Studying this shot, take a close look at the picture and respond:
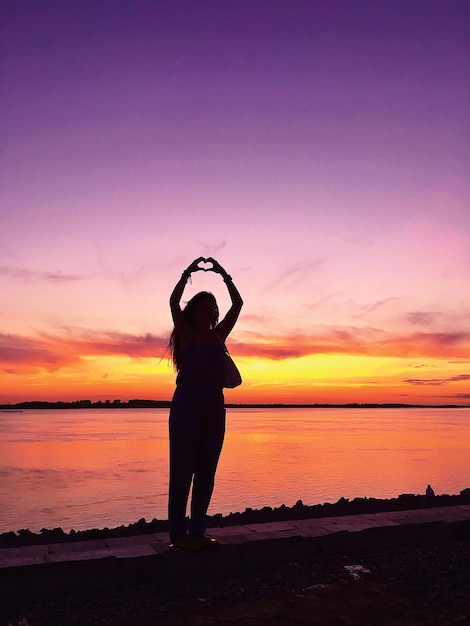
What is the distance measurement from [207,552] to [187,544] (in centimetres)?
19

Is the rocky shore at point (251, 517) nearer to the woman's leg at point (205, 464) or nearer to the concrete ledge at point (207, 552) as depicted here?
the concrete ledge at point (207, 552)

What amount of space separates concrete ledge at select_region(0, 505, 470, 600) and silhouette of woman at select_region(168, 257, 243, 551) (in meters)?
0.24

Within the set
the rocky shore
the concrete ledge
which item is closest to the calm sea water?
→ the rocky shore

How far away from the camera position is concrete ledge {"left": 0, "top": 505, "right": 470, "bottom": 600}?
186 inches

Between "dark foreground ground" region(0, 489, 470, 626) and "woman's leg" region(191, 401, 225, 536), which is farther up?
"woman's leg" region(191, 401, 225, 536)

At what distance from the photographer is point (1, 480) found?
2086 cm

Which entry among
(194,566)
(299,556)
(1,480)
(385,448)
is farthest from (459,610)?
(385,448)

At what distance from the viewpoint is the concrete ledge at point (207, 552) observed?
4.73 metres

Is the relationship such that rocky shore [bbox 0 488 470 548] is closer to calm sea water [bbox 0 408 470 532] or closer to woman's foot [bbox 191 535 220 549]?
woman's foot [bbox 191 535 220 549]

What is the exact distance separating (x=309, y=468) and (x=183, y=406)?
20.0m

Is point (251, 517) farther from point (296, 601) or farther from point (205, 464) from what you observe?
point (296, 601)

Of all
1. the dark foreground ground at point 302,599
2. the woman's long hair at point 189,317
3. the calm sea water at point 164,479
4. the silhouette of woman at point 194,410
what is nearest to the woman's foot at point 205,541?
the silhouette of woman at point 194,410

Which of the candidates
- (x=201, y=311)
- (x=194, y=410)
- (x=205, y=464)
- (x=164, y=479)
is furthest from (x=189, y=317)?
(x=164, y=479)

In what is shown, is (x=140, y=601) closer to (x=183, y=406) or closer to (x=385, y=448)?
(x=183, y=406)
